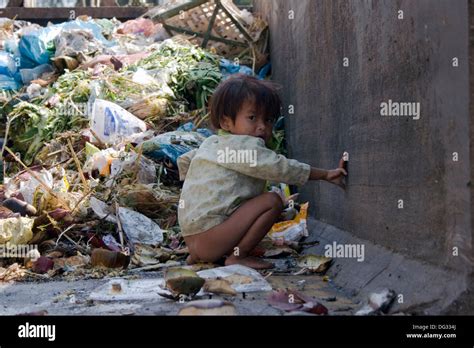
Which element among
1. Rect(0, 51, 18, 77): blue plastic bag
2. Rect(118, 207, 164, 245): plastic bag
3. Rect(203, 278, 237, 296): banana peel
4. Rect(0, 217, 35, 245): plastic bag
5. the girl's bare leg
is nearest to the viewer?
Rect(203, 278, 237, 296): banana peel

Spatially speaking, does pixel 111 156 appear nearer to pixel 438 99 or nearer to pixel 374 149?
pixel 374 149

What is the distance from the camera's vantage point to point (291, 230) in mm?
4750

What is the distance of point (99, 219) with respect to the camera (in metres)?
5.19

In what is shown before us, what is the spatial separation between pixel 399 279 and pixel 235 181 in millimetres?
1270

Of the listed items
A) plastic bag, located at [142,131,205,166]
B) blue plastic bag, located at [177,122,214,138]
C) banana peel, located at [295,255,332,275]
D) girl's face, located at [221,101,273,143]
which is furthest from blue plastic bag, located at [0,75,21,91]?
banana peel, located at [295,255,332,275]

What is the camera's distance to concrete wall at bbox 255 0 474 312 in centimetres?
Answer: 232

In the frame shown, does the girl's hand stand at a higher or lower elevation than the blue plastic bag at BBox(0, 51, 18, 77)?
lower

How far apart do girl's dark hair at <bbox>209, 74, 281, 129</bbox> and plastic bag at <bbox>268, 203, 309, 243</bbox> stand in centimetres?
108

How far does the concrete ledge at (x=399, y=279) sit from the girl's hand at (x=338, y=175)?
284mm

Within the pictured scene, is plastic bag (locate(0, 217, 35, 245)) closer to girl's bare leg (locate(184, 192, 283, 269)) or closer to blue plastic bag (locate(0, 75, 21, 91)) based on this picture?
girl's bare leg (locate(184, 192, 283, 269))

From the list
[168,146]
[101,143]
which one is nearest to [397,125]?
[168,146]

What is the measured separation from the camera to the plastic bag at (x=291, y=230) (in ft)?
15.3

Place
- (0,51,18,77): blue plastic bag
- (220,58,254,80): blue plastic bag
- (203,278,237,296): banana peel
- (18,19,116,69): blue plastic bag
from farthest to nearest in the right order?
(18,19,116,69): blue plastic bag < (0,51,18,77): blue plastic bag < (220,58,254,80): blue plastic bag < (203,278,237,296): banana peel

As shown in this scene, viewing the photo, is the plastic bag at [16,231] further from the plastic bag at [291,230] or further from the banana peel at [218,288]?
the banana peel at [218,288]
